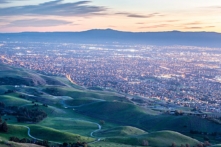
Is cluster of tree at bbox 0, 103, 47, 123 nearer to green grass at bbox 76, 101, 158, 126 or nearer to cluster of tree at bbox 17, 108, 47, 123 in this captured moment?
cluster of tree at bbox 17, 108, 47, 123

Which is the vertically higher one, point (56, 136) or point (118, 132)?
point (56, 136)

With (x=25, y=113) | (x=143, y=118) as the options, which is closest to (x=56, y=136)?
(x=25, y=113)

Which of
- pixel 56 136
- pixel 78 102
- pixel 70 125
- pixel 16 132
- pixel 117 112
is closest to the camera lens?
pixel 56 136

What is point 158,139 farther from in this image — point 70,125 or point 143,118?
point 143,118

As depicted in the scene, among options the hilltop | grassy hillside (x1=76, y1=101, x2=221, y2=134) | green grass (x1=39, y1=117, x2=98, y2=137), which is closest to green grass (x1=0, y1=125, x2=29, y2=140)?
the hilltop

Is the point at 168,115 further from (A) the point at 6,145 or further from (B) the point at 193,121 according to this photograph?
(A) the point at 6,145

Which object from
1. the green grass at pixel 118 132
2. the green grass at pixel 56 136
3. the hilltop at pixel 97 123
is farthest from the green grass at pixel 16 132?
the green grass at pixel 118 132

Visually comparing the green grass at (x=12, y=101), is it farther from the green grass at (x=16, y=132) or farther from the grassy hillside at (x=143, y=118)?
the green grass at (x=16, y=132)
